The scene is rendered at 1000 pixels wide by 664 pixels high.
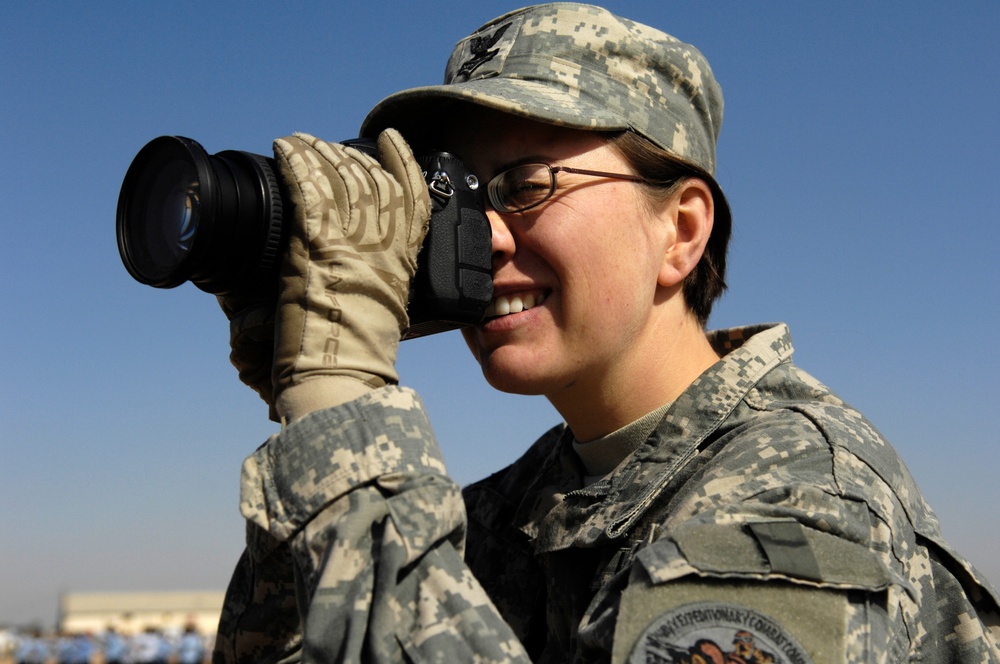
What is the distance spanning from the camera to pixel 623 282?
2033 mm

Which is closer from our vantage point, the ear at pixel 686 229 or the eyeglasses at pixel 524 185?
the eyeglasses at pixel 524 185

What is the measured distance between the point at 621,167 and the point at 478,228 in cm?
34

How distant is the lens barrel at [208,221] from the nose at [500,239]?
0.47 m

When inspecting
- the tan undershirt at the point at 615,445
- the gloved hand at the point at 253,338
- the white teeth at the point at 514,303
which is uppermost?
the white teeth at the point at 514,303

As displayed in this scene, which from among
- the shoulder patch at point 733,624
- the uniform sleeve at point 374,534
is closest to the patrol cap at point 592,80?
the uniform sleeve at point 374,534

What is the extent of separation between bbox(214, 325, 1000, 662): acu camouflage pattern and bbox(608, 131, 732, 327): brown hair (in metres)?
0.30

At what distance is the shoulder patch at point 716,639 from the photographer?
136 centimetres

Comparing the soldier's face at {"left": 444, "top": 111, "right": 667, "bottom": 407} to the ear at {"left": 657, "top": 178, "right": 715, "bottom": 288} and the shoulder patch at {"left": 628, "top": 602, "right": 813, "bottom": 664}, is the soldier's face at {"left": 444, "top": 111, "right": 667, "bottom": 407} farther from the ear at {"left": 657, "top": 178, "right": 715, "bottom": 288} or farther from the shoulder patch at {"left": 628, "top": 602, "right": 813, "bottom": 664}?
the shoulder patch at {"left": 628, "top": 602, "right": 813, "bottom": 664}

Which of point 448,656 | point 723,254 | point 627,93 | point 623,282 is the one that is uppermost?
point 627,93

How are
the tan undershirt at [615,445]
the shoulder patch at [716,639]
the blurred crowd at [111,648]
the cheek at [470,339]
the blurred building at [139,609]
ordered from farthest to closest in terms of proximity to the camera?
1. the blurred building at [139,609]
2. the blurred crowd at [111,648]
3. the cheek at [470,339]
4. the tan undershirt at [615,445]
5. the shoulder patch at [716,639]

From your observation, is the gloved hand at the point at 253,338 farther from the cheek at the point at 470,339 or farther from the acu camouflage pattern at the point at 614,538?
the cheek at the point at 470,339

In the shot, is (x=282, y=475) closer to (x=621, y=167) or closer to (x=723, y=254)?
(x=621, y=167)

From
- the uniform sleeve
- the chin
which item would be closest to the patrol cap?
the chin

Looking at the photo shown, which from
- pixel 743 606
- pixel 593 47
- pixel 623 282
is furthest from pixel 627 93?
pixel 743 606
